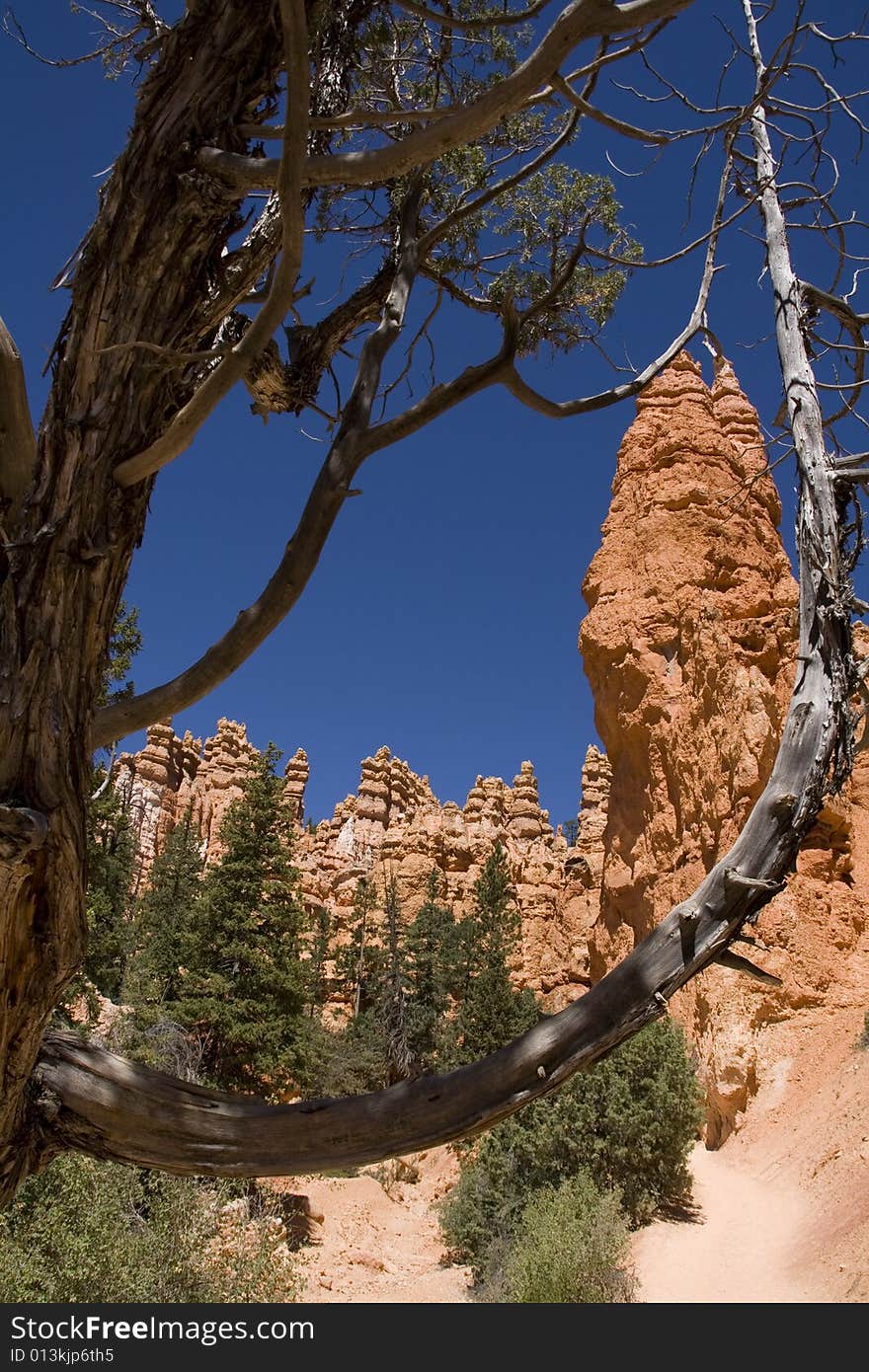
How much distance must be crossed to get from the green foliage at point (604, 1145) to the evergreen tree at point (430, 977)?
10687 mm

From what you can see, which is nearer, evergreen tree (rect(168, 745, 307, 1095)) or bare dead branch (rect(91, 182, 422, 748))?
bare dead branch (rect(91, 182, 422, 748))

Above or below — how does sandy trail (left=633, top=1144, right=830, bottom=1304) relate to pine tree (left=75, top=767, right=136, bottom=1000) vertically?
below

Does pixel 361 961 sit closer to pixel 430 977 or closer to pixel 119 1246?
pixel 430 977

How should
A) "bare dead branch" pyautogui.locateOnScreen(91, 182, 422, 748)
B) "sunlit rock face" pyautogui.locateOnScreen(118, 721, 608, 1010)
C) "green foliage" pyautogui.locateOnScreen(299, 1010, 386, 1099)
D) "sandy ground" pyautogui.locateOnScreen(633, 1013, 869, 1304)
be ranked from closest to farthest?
"bare dead branch" pyautogui.locateOnScreen(91, 182, 422, 748) < "sandy ground" pyautogui.locateOnScreen(633, 1013, 869, 1304) < "green foliage" pyautogui.locateOnScreen(299, 1010, 386, 1099) < "sunlit rock face" pyautogui.locateOnScreen(118, 721, 608, 1010)

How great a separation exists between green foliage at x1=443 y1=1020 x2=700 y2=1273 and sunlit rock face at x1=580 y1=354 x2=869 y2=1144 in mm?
1782

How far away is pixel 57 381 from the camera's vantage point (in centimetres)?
242

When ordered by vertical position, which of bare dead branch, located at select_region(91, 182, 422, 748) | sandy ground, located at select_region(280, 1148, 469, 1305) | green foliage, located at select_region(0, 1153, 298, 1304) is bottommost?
sandy ground, located at select_region(280, 1148, 469, 1305)

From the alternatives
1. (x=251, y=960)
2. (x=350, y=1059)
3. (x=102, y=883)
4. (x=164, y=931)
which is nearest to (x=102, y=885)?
(x=102, y=883)

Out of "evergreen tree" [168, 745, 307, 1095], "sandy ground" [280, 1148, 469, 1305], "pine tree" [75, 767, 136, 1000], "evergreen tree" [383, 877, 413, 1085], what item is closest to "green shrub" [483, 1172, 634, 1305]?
"sandy ground" [280, 1148, 469, 1305]

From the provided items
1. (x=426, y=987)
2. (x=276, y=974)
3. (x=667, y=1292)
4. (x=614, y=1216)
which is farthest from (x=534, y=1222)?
(x=426, y=987)

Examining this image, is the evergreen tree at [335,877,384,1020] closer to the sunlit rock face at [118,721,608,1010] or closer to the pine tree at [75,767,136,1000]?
the sunlit rock face at [118,721,608,1010]

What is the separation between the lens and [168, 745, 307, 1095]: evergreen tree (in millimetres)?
18453

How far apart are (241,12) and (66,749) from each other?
2.15m
